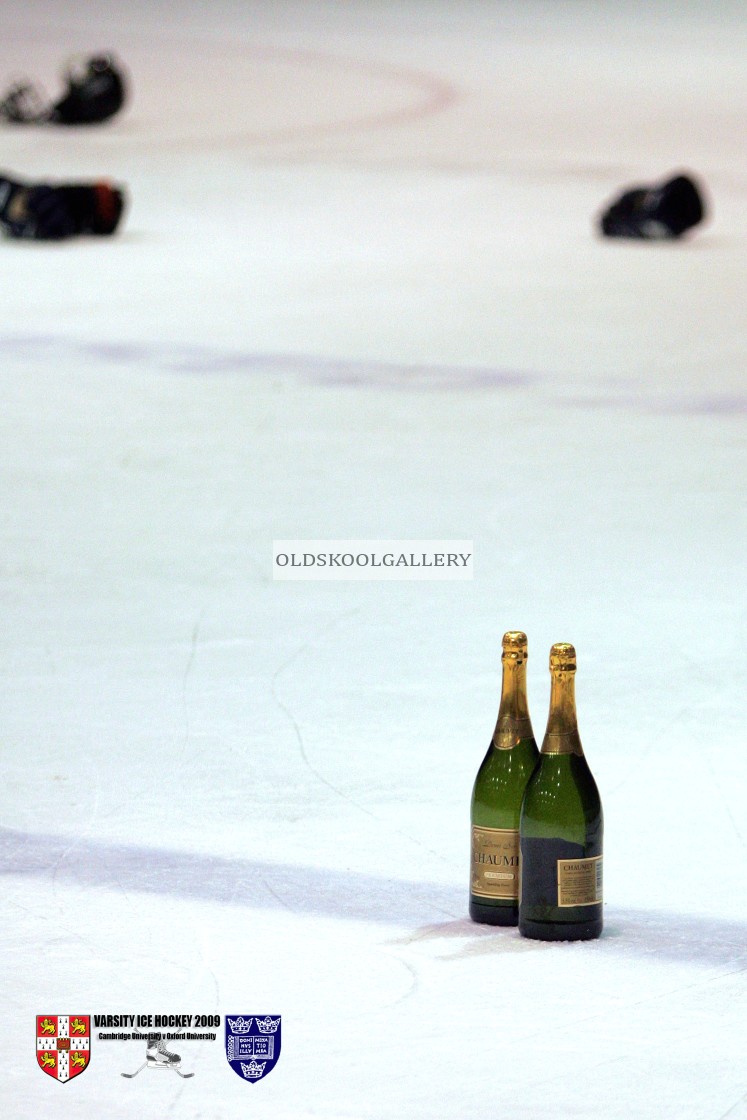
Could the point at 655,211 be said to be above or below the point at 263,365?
below

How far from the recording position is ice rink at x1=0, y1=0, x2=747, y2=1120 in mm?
2756

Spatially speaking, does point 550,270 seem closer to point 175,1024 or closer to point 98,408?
point 98,408

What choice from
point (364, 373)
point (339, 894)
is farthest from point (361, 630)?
point (364, 373)

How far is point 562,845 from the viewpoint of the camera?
118 inches

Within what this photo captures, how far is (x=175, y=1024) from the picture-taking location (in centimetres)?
272

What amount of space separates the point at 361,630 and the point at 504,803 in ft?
6.39

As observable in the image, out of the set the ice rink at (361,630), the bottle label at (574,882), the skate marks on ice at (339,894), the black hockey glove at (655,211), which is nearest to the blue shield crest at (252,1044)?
the ice rink at (361,630)

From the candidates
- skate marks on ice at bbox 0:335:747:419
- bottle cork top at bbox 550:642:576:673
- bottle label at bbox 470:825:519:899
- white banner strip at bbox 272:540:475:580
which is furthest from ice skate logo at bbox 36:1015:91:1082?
skate marks on ice at bbox 0:335:747:419

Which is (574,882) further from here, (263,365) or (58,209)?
(58,209)

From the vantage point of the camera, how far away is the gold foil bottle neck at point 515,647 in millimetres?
3045

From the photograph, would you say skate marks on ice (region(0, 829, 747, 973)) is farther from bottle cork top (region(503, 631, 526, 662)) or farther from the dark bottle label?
bottle cork top (region(503, 631, 526, 662))

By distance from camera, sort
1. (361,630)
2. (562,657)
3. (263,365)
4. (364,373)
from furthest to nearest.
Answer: (263,365), (364,373), (361,630), (562,657)

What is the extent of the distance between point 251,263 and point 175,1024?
8.52 m

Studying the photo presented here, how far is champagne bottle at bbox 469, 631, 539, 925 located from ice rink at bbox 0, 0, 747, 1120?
0.14ft
